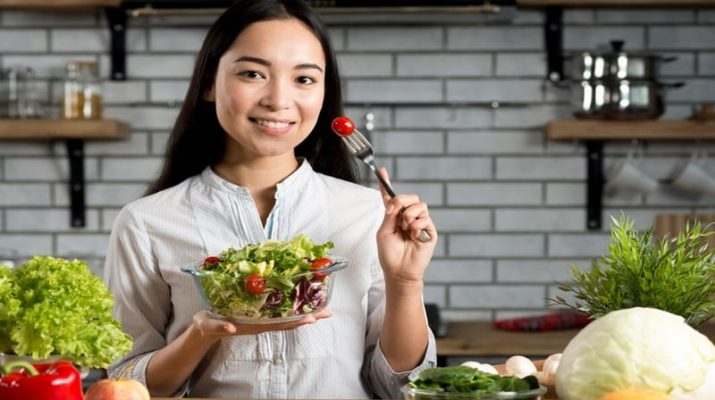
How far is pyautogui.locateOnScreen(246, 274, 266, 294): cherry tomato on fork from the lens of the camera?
1746 millimetres

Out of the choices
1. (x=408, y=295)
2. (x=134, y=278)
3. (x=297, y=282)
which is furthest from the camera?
(x=134, y=278)

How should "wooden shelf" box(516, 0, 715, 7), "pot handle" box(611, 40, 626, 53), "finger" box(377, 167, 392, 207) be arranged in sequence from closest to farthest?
1. "finger" box(377, 167, 392, 207)
2. "pot handle" box(611, 40, 626, 53)
3. "wooden shelf" box(516, 0, 715, 7)

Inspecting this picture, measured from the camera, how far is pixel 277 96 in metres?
2.12

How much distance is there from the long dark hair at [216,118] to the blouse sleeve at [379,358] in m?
0.31

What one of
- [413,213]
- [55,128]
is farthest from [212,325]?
[55,128]

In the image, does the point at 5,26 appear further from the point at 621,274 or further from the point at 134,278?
the point at 621,274

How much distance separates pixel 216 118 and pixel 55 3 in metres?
1.66

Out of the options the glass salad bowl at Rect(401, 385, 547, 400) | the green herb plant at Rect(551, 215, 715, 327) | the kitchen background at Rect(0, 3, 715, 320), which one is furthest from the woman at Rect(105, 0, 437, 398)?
the kitchen background at Rect(0, 3, 715, 320)

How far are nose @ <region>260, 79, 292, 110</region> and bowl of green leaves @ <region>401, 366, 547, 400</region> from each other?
2.30 feet

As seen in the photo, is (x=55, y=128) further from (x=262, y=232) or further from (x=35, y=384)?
(x=35, y=384)

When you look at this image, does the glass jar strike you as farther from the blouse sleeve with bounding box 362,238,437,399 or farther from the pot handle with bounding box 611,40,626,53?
the blouse sleeve with bounding box 362,238,437,399

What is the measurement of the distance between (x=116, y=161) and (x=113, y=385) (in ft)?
8.21

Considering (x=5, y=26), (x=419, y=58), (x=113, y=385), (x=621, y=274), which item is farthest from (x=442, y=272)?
(x=113, y=385)

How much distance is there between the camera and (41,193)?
402cm
